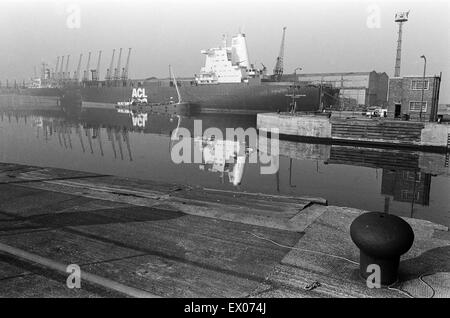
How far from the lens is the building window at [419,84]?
31188 mm

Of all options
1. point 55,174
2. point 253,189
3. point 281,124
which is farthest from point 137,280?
point 281,124

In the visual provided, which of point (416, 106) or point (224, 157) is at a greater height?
point (416, 106)

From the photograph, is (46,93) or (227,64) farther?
(46,93)

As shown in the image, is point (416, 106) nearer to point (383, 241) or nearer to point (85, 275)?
point (383, 241)

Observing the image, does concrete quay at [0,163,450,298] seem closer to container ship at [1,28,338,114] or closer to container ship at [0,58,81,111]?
container ship at [1,28,338,114]

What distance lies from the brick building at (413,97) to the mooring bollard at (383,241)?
98.0ft

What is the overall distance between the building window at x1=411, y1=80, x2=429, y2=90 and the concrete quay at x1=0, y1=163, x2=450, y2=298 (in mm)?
27998

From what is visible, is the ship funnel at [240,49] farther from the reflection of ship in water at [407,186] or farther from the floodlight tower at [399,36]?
the reflection of ship in water at [407,186]

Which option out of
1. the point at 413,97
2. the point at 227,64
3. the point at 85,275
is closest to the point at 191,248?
the point at 85,275

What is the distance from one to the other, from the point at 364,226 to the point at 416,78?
32.2 meters

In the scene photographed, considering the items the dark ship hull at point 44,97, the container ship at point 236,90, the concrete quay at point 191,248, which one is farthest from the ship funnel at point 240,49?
the concrete quay at point 191,248

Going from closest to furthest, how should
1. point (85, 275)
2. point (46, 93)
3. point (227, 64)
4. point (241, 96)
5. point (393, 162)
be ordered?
point (85, 275)
point (393, 162)
point (241, 96)
point (227, 64)
point (46, 93)

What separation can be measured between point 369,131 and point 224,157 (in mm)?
14117

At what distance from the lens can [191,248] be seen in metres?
5.84
